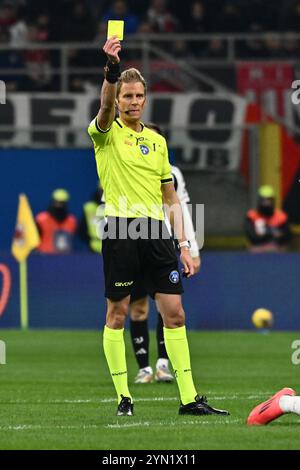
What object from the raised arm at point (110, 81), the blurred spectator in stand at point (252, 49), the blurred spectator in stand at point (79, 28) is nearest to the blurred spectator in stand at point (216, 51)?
the blurred spectator in stand at point (252, 49)

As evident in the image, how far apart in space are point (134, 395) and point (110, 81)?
3189mm

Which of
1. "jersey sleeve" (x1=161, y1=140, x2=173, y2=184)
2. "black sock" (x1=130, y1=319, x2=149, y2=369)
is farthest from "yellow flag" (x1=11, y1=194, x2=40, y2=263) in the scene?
"jersey sleeve" (x1=161, y1=140, x2=173, y2=184)

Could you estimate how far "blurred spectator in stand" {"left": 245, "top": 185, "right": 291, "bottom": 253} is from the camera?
68.5 feet

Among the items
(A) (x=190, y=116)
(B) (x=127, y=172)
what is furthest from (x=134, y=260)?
(A) (x=190, y=116)

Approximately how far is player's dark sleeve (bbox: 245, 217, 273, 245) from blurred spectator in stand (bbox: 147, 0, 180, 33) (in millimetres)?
5184

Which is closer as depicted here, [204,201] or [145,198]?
[145,198]

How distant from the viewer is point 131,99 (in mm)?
9602

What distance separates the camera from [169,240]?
386 inches

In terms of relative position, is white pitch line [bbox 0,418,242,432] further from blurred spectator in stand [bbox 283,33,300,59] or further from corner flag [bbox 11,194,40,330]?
blurred spectator in stand [bbox 283,33,300,59]
